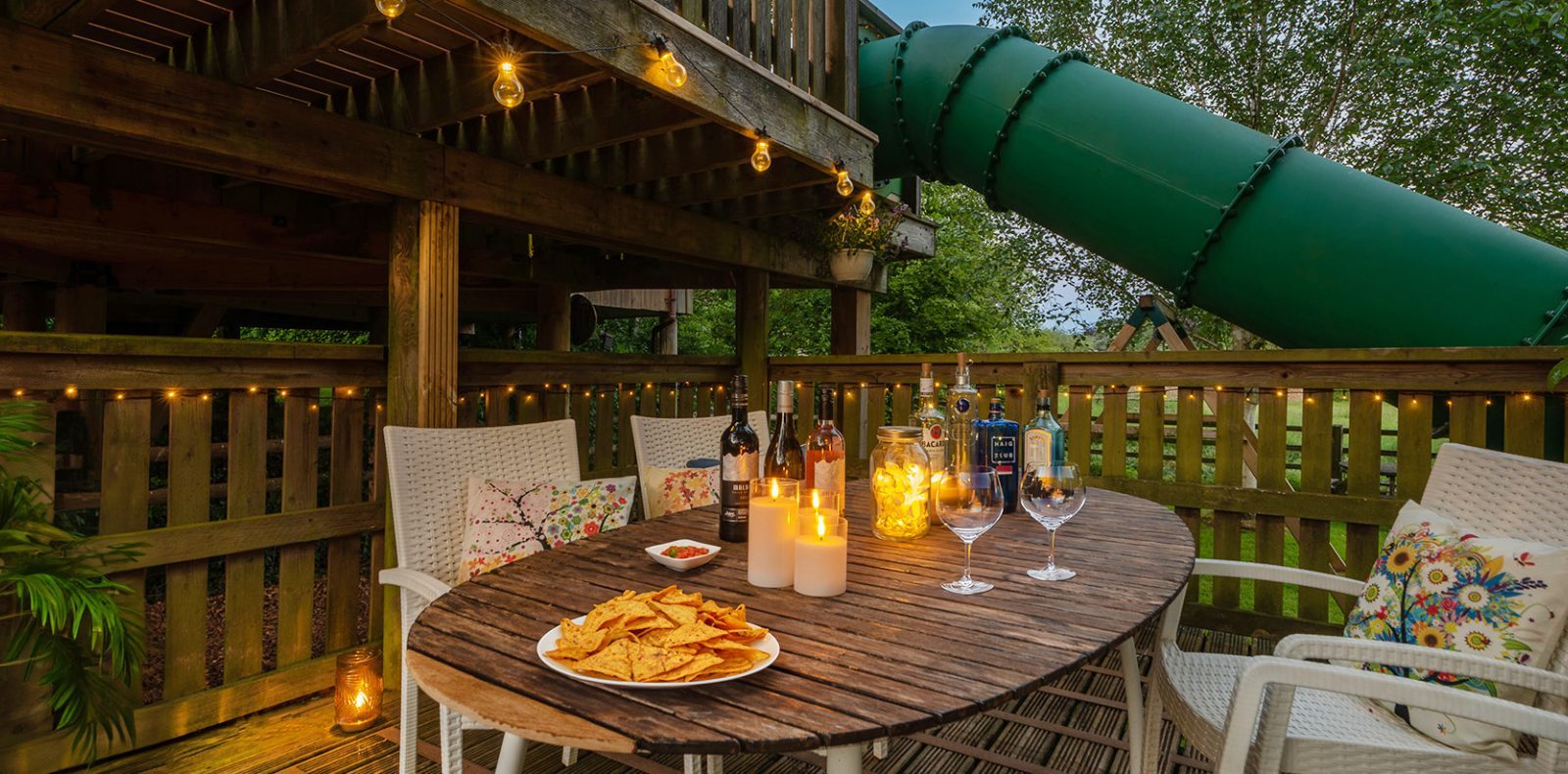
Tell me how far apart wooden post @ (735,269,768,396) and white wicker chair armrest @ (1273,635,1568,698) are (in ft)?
10.4

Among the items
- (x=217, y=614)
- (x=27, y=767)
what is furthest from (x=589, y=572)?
(x=217, y=614)

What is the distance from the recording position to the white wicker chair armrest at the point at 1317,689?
0.98 meters

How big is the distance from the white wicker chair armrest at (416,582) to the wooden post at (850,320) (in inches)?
159

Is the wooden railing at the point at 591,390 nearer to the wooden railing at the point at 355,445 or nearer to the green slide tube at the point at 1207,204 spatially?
the wooden railing at the point at 355,445

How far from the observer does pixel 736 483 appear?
1508 millimetres

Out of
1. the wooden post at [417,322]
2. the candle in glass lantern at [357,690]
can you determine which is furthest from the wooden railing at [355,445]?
the candle in glass lantern at [357,690]

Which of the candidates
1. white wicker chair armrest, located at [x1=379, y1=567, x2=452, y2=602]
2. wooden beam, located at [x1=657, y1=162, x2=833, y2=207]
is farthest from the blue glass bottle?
wooden beam, located at [x1=657, y1=162, x2=833, y2=207]

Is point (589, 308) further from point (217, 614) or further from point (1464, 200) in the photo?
point (1464, 200)

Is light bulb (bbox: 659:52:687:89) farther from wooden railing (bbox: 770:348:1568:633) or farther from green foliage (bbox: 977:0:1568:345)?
green foliage (bbox: 977:0:1568:345)

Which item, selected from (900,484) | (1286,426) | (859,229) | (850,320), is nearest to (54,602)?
(900,484)

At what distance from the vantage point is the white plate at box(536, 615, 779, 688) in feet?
2.69

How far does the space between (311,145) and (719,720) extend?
2.27m

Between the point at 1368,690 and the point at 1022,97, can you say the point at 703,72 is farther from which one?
the point at 1368,690

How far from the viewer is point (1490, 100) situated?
5.97m
